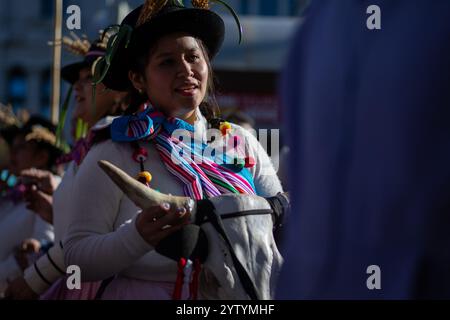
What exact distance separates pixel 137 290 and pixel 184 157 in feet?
1.24

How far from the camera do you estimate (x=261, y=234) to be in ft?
7.86

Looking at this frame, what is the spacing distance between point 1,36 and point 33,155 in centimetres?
2467

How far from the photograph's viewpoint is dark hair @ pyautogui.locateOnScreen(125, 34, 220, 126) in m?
2.99

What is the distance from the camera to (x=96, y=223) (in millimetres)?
2791

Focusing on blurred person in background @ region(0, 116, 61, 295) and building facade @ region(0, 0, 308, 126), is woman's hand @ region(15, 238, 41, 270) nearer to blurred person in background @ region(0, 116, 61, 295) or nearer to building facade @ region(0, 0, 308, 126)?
blurred person in background @ region(0, 116, 61, 295)

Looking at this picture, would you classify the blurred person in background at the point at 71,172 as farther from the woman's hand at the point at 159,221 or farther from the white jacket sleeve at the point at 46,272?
the woman's hand at the point at 159,221

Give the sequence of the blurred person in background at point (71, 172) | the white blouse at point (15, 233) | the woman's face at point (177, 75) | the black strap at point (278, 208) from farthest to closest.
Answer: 1. the white blouse at point (15, 233)
2. the blurred person in background at point (71, 172)
3. the woman's face at point (177, 75)
4. the black strap at point (278, 208)

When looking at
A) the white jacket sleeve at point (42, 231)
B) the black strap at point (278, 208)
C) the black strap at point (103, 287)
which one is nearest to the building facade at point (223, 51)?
the white jacket sleeve at point (42, 231)

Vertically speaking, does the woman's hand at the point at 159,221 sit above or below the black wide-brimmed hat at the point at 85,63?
below

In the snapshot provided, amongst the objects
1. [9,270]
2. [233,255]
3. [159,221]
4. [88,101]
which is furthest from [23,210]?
[233,255]

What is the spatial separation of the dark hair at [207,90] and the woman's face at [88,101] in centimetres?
81

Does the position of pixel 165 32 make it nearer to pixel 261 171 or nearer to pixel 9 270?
pixel 261 171

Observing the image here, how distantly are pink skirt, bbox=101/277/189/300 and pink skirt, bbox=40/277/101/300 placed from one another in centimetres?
12

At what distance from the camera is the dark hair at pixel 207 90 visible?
299 cm
